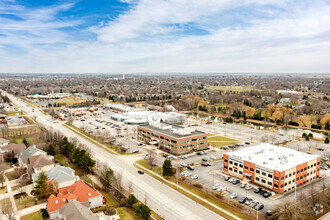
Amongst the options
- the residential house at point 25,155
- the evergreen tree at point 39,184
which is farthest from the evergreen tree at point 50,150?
the evergreen tree at point 39,184

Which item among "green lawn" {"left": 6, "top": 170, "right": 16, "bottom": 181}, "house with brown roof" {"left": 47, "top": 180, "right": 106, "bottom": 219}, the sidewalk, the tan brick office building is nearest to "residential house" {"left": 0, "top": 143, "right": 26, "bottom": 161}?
"green lawn" {"left": 6, "top": 170, "right": 16, "bottom": 181}

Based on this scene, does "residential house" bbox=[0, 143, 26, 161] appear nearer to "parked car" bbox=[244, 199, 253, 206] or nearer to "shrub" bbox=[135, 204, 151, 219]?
"shrub" bbox=[135, 204, 151, 219]

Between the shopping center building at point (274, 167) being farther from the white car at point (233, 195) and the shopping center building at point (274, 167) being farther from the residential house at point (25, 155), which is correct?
the residential house at point (25, 155)

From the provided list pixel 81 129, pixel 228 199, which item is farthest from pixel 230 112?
pixel 228 199

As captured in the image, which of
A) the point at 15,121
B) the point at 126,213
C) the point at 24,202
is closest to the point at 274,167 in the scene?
the point at 126,213

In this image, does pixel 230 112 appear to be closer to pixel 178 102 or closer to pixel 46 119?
pixel 178 102
